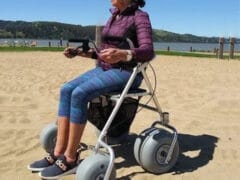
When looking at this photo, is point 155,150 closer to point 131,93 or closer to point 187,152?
point 131,93

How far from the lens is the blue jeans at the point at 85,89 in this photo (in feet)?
13.1

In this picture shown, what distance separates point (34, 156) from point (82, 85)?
3.95 ft

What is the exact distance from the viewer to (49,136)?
15.7 feet

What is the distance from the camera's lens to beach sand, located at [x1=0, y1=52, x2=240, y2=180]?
4500 mm

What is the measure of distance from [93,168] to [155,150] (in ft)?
2.52

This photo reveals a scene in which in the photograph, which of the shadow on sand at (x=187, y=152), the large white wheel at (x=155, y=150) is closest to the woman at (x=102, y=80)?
the large white wheel at (x=155, y=150)

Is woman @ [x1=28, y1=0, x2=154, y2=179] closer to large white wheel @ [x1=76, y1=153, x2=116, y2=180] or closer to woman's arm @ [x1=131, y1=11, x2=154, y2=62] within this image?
woman's arm @ [x1=131, y1=11, x2=154, y2=62]

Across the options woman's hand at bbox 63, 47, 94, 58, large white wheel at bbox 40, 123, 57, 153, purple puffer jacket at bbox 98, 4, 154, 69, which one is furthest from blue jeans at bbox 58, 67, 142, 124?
large white wheel at bbox 40, 123, 57, 153

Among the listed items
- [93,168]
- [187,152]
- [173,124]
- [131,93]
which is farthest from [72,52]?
[173,124]

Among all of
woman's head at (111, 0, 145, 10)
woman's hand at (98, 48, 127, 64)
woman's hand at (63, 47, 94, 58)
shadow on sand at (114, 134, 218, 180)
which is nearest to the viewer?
woman's hand at (98, 48, 127, 64)

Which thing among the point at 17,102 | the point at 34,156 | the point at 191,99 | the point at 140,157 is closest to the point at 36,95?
the point at 17,102

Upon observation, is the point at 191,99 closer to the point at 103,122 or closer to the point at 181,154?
the point at 181,154

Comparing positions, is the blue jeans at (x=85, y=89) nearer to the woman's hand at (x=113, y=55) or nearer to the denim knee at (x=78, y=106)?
the denim knee at (x=78, y=106)

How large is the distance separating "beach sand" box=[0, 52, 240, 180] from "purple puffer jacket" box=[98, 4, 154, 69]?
1092mm
